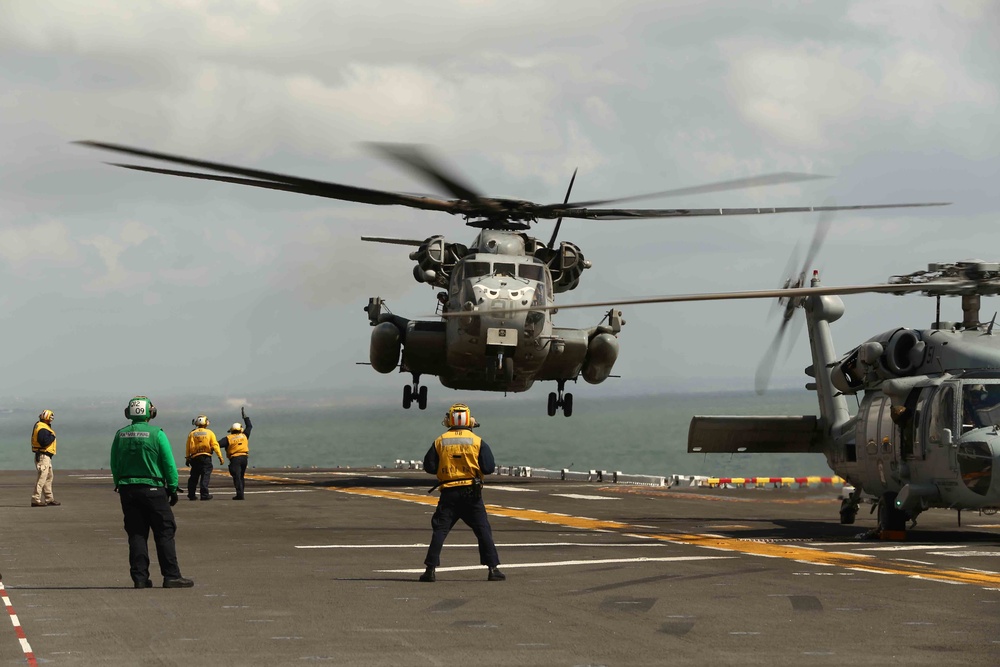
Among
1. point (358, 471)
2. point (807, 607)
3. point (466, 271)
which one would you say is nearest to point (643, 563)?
point (807, 607)

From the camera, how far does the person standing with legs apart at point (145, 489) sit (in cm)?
1355

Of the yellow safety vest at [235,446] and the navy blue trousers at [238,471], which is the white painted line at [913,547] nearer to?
the navy blue trousers at [238,471]

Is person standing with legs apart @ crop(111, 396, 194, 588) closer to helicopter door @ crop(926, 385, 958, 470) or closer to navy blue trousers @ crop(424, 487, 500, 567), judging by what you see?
navy blue trousers @ crop(424, 487, 500, 567)

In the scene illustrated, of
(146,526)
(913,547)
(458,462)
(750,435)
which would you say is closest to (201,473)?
(750,435)

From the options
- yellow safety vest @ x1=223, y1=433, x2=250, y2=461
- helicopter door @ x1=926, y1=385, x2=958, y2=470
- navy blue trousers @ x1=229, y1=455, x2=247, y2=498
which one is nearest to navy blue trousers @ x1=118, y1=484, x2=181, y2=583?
helicopter door @ x1=926, y1=385, x2=958, y2=470

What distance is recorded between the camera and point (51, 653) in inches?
373

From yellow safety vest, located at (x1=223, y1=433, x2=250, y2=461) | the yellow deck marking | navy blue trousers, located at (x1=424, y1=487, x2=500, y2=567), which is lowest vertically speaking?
the yellow deck marking

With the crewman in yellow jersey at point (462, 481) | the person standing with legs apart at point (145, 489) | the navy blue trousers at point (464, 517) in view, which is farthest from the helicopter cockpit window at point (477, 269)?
the person standing with legs apart at point (145, 489)

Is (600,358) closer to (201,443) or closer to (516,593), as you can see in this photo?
(201,443)

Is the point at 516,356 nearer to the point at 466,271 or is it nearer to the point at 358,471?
the point at 466,271

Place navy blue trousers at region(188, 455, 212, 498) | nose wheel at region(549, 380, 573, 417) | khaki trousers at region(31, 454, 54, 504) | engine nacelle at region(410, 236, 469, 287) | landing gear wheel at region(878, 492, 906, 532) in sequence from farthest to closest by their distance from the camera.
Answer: nose wheel at region(549, 380, 573, 417)
engine nacelle at region(410, 236, 469, 287)
navy blue trousers at region(188, 455, 212, 498)
khaki trousers at region(31, 454, 54, 504)
landing gear wheel at region(878, 492, 906, 532)

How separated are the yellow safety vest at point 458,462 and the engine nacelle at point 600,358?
2321cm

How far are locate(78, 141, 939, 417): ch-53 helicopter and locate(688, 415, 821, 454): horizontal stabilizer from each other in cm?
696

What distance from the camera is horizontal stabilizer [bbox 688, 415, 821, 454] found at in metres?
23.2
